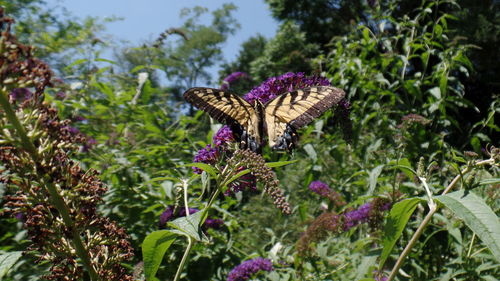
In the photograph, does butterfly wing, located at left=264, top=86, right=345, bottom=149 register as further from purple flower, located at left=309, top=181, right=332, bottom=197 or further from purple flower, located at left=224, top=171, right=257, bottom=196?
purple flower, located at left=309, top=181, right=332, bottom=197

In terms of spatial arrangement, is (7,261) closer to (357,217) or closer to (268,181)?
(268,181)

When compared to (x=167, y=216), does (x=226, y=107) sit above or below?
above

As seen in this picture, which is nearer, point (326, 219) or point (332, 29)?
point (326, 219)

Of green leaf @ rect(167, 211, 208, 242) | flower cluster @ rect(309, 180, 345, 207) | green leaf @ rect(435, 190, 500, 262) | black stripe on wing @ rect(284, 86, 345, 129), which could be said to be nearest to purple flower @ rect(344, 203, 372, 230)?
flower cluster @ rect(309, 180, 345, 207)

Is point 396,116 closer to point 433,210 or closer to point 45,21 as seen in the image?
point 433,210

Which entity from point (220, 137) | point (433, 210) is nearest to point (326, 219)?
point (220, 137)

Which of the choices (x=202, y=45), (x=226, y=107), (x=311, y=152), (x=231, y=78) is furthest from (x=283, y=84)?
(x=202, y=45)
